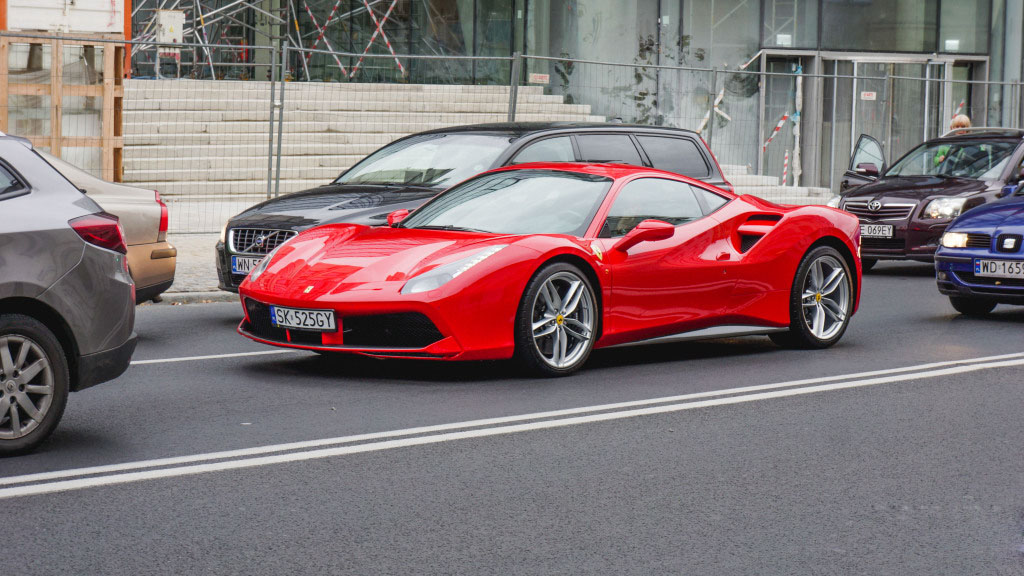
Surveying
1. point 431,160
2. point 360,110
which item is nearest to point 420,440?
point 431,160

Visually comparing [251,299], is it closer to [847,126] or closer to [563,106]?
[563,106]

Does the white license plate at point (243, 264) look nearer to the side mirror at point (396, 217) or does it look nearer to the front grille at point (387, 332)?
the side mirror at point (396, 217)

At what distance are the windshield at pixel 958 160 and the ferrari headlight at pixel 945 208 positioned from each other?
32.3 inches

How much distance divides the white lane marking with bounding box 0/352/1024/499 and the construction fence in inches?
180

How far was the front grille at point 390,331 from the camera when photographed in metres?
7.38

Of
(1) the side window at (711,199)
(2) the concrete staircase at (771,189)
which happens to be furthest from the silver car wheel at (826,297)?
(2) the concrete staircase at (771,189)

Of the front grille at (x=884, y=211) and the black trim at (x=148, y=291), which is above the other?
the front grille at (x=884, y=211)

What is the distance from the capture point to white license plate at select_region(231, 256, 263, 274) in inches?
402

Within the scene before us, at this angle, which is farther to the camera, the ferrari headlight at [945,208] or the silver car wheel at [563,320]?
the ferrari headlight at [945,208]

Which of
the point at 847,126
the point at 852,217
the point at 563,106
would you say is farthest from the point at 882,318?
the point at 847,126

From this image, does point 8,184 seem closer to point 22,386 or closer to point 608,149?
point 22,386

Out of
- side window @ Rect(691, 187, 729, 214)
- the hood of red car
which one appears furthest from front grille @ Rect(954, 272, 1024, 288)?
the hood of red car

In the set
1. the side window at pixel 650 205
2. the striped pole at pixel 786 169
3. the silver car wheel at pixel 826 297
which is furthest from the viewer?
the striped pole at pixel 786 169

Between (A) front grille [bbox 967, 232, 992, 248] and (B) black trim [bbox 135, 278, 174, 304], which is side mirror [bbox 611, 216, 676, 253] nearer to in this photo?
(B) black trim [bbox 135, 278, 174, 304]
